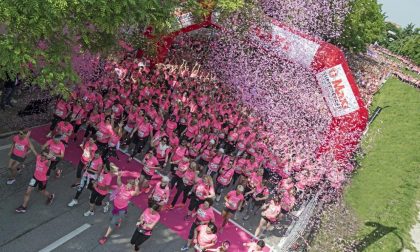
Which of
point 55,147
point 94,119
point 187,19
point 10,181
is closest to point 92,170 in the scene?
point 55,147

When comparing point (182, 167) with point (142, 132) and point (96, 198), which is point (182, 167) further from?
point (96, 198)

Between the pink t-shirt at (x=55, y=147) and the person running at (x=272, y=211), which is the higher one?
the pink t-shirt at (x=55, y=147)

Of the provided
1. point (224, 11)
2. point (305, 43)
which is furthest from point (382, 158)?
point (224, 11)

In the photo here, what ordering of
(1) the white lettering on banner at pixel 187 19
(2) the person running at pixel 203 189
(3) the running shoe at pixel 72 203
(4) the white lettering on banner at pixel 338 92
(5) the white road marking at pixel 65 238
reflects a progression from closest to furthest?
1. (5) the white road marking at pixel 65 238
2. (3) the running shoe at pixel 72 203
3. (2) the person running at pixel 203 189
4. (4) the white lettering on banner at pixel 338 92
5. (1) the white lettering on banner at pixel 187 19

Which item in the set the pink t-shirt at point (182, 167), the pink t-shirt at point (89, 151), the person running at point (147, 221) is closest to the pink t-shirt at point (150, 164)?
the pink t-shirt at point (182, 167)

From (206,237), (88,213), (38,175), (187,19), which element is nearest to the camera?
(206,237)

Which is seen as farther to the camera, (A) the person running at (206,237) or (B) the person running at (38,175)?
(B) the person running at (38,175)

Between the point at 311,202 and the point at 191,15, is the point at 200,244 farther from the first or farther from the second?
the point at 191,15

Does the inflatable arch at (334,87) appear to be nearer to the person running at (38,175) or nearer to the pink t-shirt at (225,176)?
the pink t-shirt at (225,176)
